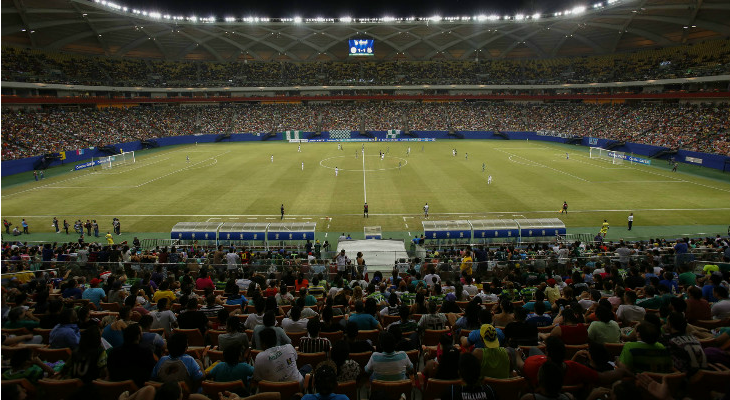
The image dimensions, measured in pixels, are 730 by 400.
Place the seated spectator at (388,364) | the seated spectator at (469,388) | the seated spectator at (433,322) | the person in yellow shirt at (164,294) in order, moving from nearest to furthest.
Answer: the seated spectator at (469,388)
the seated spectator at (388,364)
the seated spectator at (433,322)
the person in yellow shirt at (164,294)

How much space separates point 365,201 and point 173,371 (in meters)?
32.9

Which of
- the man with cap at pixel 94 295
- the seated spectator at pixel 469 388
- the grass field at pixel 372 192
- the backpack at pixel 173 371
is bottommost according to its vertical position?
the grass field at pixel 372 192

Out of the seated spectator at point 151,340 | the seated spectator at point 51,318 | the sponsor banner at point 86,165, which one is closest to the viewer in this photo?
the seated spectator at point 151,340

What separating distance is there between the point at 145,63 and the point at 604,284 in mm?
110402

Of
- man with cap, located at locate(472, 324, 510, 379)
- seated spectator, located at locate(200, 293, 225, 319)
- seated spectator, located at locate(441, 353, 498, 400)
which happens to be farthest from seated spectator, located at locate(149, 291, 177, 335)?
man with cap, located at locate(472, 324, 510, 379)

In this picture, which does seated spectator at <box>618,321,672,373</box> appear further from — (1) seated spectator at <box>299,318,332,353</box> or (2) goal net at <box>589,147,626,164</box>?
(2) goal net at <box>589,147,626,164</box>

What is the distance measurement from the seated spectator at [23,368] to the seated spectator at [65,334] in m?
1.54

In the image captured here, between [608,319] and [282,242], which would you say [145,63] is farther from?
[608,319]

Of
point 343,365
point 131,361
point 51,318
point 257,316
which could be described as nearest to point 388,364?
point 343,365

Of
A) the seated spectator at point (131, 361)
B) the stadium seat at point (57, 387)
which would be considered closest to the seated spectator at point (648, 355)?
the seated spectator at point (131, 361)

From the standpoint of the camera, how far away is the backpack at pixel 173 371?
636cm

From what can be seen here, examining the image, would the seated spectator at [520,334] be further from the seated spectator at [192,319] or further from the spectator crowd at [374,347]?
the seated spectator at [192,319]

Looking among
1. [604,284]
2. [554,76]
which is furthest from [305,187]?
[554,76]

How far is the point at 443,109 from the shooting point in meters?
104
